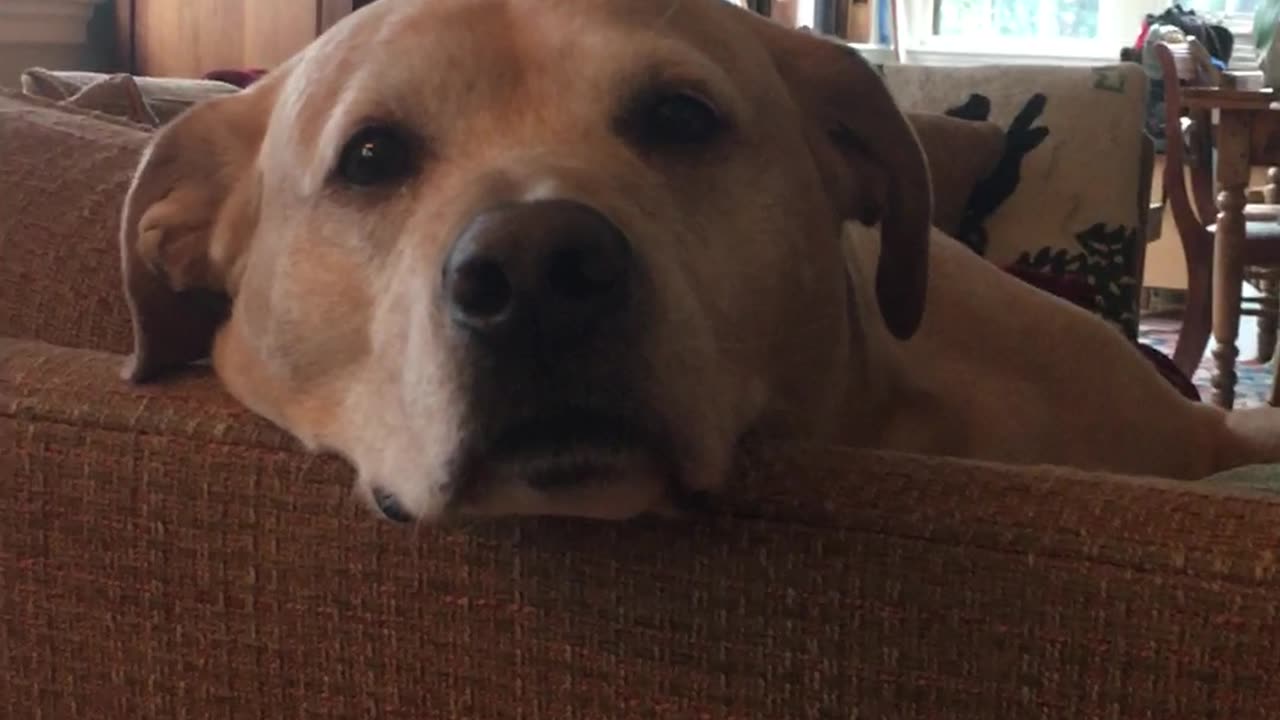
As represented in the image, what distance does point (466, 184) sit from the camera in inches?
43.2

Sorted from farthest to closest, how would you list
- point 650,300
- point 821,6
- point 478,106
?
point 821,6, point 478,106, point 650,300

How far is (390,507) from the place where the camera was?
97 centimetres

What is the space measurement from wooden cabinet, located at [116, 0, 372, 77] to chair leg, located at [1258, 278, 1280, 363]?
3.97 meters

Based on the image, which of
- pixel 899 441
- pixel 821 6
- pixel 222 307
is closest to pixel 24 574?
pixel 222 307

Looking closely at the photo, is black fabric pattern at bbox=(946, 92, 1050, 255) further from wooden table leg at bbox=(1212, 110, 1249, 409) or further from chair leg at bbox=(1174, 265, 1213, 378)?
chair leg at bbox=(1174, 265, 1213, 378)

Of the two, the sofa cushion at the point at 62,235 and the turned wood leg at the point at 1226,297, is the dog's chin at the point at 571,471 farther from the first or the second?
the turned wood leg at the point at 1226,297

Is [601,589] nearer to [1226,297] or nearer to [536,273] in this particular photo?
[536,273]

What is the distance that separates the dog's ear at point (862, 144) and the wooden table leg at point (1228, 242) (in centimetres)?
355

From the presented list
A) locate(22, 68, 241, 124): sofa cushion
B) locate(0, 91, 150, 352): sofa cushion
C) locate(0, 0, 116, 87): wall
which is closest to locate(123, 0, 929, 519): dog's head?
locate(0, 91, 150, 352): sofa cushion

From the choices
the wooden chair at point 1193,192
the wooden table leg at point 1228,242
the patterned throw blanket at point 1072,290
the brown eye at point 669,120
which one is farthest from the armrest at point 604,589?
the wooden chair at point 1193,192

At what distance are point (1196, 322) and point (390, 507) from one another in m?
4.85

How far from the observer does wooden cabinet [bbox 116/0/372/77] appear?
14.2ft

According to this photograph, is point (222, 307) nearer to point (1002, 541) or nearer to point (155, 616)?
point (155, 616)

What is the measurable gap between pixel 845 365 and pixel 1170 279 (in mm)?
6635
